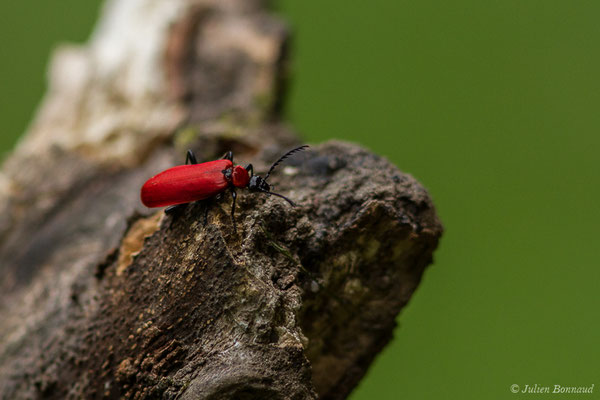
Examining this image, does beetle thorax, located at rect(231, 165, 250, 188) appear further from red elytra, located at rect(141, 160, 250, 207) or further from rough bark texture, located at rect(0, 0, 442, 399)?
rough bark texture, located at rect(0, 0, 442, 399)

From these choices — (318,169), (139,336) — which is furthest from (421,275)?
(139,336)

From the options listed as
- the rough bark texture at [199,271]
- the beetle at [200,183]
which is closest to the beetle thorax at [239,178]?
the beetle at [200,183]

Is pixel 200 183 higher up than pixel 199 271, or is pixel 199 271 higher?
pixel 200 183

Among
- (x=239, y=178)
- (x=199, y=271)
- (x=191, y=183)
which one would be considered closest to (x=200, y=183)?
(x=191, y=183)

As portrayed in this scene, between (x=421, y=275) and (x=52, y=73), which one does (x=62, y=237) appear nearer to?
(x=421, y=275)

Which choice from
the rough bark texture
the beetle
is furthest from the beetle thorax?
the rough bark texture

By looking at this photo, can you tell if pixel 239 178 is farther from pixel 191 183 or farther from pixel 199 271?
pixel 199 271
